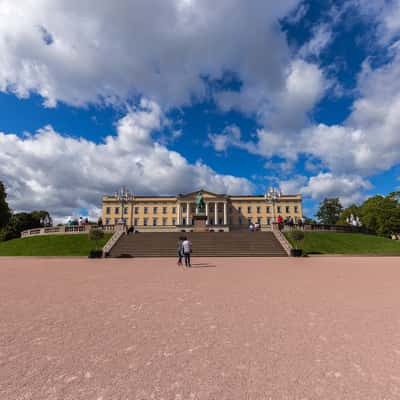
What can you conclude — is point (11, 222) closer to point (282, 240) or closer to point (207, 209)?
point (207, 209)

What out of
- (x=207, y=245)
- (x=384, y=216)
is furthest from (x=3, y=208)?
(x=384, y=216)

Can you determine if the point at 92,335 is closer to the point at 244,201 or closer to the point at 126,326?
the point at 126,326

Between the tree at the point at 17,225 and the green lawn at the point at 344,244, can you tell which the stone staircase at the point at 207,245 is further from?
the tree at the point at 17,225

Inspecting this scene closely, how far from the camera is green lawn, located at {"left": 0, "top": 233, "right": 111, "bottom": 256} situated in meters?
27.4

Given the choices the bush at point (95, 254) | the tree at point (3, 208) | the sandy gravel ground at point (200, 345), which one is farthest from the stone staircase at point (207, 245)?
the tree at point (3, 208)

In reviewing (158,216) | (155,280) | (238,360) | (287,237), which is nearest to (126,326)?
(238,360)

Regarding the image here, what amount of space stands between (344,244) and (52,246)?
34410 mm

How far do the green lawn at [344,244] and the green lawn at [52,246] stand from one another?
942 inches

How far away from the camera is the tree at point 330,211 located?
284 feet

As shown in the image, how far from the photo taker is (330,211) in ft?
286

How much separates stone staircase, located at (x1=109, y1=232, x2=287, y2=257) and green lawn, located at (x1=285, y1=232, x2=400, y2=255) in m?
4.17

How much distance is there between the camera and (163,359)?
358 centimetres

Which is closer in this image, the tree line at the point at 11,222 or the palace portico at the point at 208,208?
the tree line at the point at 11,222

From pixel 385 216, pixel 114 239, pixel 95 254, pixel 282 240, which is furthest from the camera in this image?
pixel 385 216
